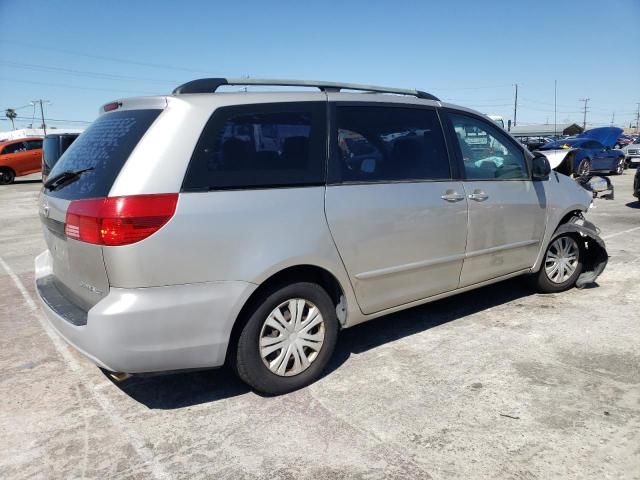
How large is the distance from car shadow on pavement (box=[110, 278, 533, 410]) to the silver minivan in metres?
0.40

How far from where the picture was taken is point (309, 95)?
3.24 metres

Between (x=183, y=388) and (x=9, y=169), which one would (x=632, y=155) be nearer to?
(x=183, y=388)

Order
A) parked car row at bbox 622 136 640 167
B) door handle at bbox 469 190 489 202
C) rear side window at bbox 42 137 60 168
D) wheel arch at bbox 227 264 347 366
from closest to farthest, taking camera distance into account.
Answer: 1. wheel arch at bbox 227 264 347 366
2. door handle at bbox 469 190 489 202
3. rear side window at bbox 42 137 60 168
4. parked car row at bbox 622 136 640 167

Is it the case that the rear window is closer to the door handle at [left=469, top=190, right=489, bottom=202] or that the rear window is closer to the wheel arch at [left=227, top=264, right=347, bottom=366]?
the wheel arch at [left=227, top=264, right=347, bottom=366]

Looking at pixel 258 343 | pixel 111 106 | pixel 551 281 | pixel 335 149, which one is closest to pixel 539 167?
pixel 551 281

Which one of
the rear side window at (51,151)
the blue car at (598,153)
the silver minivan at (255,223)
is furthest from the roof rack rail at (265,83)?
the blue car at (598,153)

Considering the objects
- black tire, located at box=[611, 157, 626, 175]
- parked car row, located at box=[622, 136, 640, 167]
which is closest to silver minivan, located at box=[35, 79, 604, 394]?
black tire, located at box=[611, 157, 626, 175]

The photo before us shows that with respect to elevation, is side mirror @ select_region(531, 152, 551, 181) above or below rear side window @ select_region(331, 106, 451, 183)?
below

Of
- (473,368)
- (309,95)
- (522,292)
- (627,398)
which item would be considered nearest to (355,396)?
(473,368)

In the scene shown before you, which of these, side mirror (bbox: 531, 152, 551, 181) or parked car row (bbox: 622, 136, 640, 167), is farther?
parked car row (bbox: 622, 136, 640, 167)

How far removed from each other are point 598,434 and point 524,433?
0.38 metres

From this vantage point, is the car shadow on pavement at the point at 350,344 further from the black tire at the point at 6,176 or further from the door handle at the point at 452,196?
the black tire at the point at 6,176

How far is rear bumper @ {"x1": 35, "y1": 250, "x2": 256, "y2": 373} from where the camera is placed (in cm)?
257

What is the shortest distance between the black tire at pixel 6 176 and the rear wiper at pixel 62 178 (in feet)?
69.1
